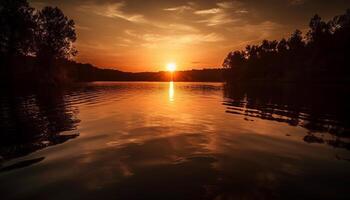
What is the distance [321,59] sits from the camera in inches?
3302

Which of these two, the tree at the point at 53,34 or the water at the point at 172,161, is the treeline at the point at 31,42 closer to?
the tree at the point at 53,34

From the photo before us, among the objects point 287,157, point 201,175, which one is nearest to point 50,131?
point 201,175

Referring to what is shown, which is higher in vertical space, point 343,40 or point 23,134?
point 343,40

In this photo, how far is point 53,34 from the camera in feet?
209

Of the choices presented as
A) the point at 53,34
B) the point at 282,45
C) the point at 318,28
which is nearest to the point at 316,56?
the point at 318,28

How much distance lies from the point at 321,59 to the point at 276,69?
134 feet

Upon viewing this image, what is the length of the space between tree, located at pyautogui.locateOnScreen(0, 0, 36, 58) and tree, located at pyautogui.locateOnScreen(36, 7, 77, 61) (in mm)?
5781

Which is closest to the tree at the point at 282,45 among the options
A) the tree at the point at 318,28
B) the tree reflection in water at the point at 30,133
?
the tree at the point at 318,28

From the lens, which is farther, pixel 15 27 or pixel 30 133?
pixel 15 27

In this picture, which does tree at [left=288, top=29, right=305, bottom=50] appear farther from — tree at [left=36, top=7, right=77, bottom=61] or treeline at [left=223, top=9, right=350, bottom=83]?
tree at [left=36, top=7, right=77, bottom=61]

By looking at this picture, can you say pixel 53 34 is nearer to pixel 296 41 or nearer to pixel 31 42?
pixel 31 42

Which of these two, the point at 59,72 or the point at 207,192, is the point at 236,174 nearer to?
the point at 207,192

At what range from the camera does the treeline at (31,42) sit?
169 feet

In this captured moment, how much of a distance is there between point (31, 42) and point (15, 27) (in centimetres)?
529
